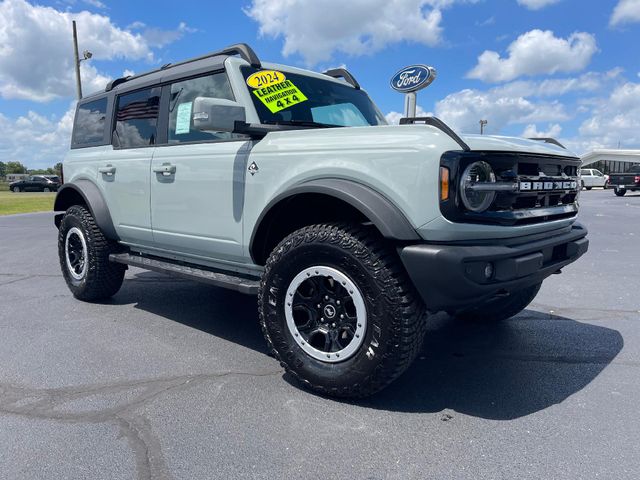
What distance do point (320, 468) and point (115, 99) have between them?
407 centimetres

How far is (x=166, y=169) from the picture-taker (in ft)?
12.9

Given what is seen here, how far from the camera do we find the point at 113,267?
4.94 m

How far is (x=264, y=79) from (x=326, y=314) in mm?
1835

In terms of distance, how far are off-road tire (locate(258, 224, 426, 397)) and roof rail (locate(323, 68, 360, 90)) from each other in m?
2.19

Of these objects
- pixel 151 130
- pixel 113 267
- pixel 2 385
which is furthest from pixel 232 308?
pixel 2 385

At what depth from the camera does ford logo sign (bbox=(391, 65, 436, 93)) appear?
3.90 m

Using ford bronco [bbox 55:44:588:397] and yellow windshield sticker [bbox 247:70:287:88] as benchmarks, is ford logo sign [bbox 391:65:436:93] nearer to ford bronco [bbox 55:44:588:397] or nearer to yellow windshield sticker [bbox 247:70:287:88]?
ford bronco [bbox 55:44:588:397]

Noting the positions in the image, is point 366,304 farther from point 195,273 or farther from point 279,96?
point 279,96

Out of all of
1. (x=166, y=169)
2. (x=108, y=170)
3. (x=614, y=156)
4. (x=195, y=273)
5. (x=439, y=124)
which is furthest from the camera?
(x=614, y=156)

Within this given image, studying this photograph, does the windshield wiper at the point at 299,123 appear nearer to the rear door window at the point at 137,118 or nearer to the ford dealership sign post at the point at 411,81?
the ford dealership sign post at the point at 411,81

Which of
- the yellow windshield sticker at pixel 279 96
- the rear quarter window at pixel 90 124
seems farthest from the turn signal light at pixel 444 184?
the rear quarter window at pixel 90 124

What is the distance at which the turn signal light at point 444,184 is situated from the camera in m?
2.49

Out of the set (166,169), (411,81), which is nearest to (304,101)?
(411,81)

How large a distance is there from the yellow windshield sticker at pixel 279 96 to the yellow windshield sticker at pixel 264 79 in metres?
0.03
